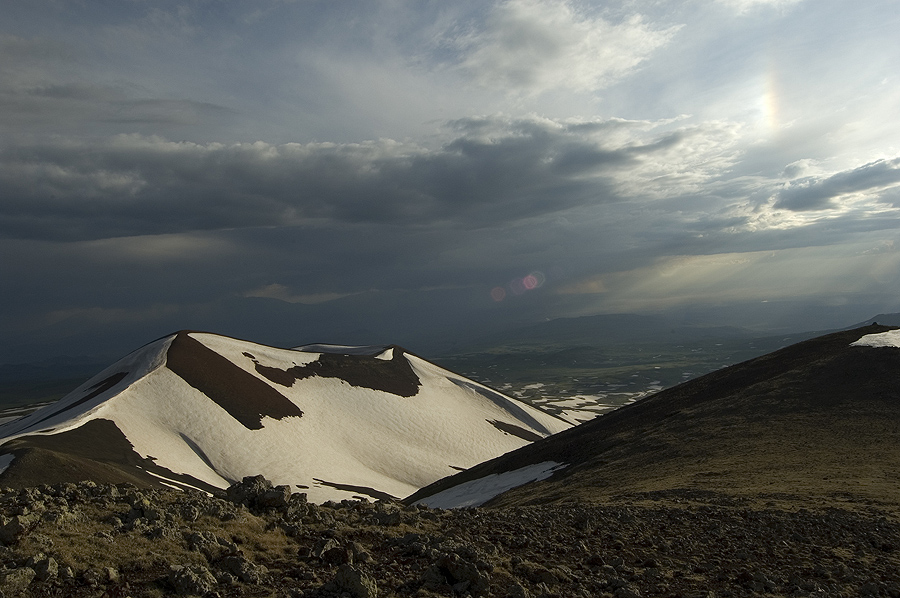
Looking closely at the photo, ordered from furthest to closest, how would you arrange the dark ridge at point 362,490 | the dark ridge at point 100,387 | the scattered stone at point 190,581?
1. the dark ridge at point 100,387
2. the dark ridge at point 362,490
3. the scattered stone at point 190,581

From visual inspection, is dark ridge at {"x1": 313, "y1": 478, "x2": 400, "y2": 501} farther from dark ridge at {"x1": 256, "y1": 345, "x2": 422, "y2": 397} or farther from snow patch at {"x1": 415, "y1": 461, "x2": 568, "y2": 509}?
dark ridge at {"x1": 256, "y1": 345, "x2": 422, "y2": 397}

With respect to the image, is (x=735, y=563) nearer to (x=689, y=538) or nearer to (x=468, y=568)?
(x=689, y=538)

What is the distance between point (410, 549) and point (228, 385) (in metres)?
86.1

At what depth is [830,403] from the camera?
4119cm

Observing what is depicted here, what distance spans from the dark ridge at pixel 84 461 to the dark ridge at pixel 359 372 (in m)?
39.9

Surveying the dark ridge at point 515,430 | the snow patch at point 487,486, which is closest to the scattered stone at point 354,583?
the snow patch at point 487,486

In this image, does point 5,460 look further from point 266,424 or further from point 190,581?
point 190,581

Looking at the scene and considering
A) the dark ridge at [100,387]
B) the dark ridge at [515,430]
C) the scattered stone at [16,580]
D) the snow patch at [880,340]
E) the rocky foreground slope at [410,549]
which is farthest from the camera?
the dark ridge at [515,430]

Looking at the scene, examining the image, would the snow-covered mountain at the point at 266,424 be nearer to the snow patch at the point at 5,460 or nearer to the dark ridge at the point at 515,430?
the snow patch at the point at 5,460

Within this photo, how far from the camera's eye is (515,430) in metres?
113

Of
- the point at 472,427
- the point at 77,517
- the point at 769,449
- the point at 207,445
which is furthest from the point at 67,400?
the point at 769,449

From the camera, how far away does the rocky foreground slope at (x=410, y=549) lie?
10594 millimetres

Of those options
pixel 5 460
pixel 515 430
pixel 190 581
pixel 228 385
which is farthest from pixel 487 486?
pixel 515 430

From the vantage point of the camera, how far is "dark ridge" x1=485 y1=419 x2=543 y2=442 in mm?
110750
